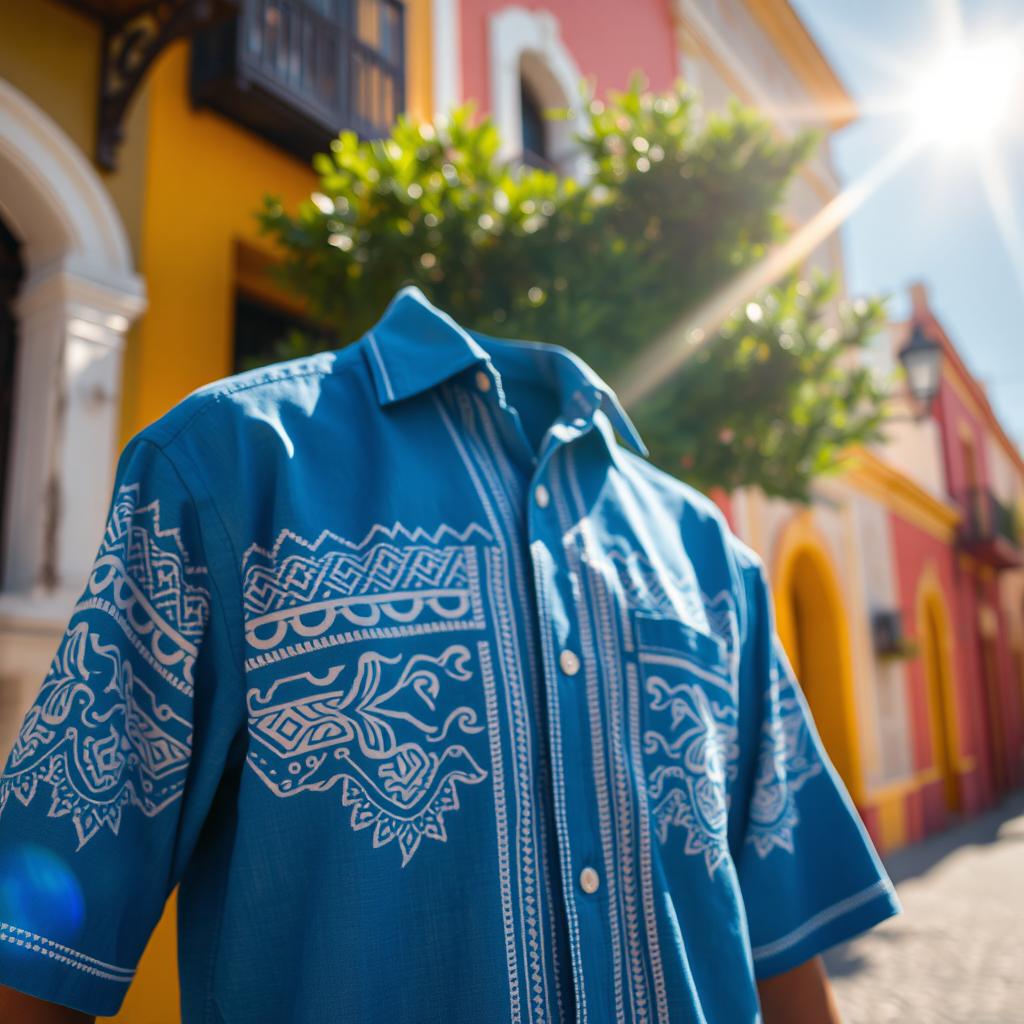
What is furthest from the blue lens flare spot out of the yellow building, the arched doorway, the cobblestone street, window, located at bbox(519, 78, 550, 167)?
window, located at bbox(519, 78, 550, 167)

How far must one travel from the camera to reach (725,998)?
1.08m

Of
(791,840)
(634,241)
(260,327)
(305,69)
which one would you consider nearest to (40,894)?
(791,840)

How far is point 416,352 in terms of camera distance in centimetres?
118

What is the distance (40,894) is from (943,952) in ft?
23.4

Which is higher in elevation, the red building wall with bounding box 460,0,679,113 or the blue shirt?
the red building wall with bounding box 460,0,679,113

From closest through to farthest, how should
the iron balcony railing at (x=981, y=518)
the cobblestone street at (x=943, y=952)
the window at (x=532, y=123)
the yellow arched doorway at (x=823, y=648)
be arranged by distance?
the cobblestone street at (x=943, y=952), the window at (x=532, y=123), the yellow arched doorway at (x=823, y=648), the iron balcony railing at (x=981, y=518)

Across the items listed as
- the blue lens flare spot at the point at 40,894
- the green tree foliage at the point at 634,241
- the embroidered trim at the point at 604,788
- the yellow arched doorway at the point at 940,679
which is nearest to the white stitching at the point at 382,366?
the embroidered trim at the point at 604,788

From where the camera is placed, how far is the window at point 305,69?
4555 millimetres

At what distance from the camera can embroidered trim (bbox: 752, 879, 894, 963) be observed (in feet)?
4.12

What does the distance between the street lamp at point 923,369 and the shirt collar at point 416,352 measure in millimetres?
7883

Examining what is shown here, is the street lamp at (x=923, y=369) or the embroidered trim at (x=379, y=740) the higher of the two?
the street lamp at (x=923, y=369)

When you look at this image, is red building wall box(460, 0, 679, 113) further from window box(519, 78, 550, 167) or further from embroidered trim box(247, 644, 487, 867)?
embroidered trim box(247, 644, 487, 867)

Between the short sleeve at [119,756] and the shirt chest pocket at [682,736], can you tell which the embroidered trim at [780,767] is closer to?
the shirt chest pocket at [682,736]

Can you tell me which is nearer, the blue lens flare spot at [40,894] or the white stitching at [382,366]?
the blue lens flare spot at [40,894]
